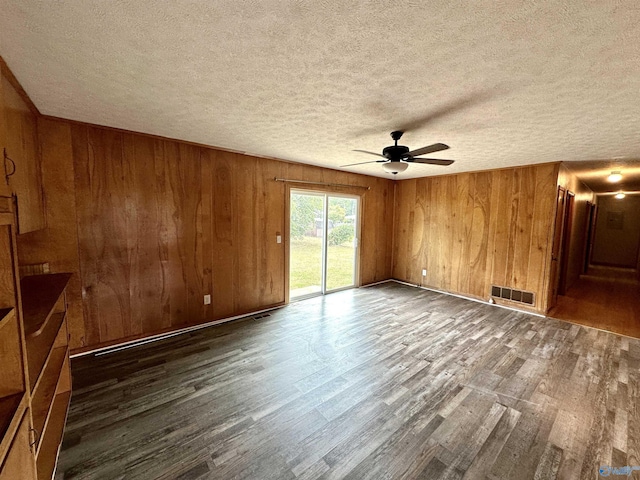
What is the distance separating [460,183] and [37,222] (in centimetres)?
571

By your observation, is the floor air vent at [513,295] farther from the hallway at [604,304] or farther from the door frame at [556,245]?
the hallway at [604,304]

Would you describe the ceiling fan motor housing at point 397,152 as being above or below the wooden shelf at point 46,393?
above

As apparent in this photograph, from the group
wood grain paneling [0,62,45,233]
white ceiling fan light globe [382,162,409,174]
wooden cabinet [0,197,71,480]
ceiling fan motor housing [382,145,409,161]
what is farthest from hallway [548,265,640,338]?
wood grain paneling [0,62,45,233]

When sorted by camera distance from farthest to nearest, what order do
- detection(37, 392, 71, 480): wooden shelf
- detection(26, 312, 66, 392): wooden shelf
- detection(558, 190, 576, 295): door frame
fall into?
detection(558, 190, 576, 295): door frame → detection(37, 392, 71, 480): wooden shelf → detection(26, 312, 66, 392): wooden shelf

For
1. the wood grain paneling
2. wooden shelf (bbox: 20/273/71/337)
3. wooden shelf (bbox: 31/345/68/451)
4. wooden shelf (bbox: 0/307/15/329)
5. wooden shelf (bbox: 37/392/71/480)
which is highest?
the wood grain paneling

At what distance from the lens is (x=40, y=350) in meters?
1.59

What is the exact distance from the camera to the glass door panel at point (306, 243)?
A: 14.5 feet

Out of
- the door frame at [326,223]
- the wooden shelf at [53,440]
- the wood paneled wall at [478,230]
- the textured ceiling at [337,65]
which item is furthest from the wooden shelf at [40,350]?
the wood paneled wall at [478,230]

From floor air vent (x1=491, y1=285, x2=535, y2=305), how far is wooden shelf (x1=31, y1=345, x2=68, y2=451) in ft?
17.9

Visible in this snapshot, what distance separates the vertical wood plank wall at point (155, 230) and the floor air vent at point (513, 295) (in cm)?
364

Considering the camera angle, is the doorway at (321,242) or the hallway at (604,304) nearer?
the hallway at (604,304)

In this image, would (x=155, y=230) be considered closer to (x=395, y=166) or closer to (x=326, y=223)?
(x=326, y=223)

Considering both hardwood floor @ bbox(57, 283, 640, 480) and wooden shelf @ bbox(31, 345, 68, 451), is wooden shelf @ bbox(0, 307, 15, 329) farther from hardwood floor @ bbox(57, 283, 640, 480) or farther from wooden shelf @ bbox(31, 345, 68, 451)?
hardwood floor @ bbox(57, 283, 640, 480)

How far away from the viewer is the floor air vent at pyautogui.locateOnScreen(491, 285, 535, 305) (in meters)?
4.15
